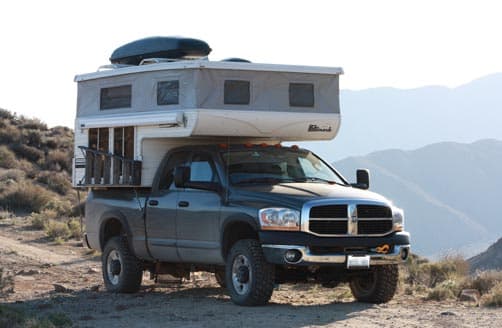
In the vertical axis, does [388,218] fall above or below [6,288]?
above

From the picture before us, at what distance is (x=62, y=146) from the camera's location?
4259 centimetres

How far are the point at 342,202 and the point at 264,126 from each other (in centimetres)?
203

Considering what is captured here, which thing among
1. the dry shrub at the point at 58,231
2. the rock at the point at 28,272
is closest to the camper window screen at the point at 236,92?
the rock at the point at 28,272

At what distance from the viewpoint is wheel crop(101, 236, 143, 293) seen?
45.3 ft

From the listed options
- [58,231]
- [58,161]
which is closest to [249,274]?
[58,231]

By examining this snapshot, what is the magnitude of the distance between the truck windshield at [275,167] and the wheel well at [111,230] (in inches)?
96.0

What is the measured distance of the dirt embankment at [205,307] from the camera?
35.3ft

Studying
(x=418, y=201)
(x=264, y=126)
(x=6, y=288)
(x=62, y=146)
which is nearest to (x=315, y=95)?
(x=264, y=126)

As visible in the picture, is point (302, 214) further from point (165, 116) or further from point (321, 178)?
point (165, 116)

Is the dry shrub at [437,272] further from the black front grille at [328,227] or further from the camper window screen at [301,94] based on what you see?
the black front grille at [328,227]

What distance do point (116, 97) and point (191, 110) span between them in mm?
1876

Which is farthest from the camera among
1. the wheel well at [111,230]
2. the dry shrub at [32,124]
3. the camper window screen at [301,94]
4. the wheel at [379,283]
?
the dry shrub at [32,124]

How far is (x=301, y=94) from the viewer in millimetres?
13305

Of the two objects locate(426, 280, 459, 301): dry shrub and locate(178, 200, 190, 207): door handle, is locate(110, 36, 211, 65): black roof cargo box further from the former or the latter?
locate(426, 280, 459, 301): dry shrub
